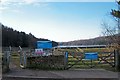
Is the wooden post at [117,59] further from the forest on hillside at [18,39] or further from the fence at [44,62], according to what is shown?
the forest on hillside at [18,39]

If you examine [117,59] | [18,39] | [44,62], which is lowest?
[44,62]

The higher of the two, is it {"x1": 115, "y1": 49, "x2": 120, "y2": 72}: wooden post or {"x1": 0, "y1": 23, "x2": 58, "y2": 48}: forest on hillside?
Result: {"x1": 0, "y1": 23, "x2": 58, "y2": 48}: forest on hillside

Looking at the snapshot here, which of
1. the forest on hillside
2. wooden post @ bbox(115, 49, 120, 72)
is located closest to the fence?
wooden post @ bbox(115, 49, 120, 72)

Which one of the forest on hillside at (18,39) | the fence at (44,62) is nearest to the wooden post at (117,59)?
the fence at (44,62)

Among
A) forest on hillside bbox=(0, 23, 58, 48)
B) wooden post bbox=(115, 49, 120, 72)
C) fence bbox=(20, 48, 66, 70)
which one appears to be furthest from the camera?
forest on hillside bbox=(0, 23, 58, 48)

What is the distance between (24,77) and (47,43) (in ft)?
30.8

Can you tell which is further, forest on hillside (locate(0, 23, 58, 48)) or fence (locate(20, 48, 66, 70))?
forest on hillside (locate(0, 23, 58, 48))

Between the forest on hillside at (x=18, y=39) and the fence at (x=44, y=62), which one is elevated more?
the forest on hillside at (x=18, y=39)

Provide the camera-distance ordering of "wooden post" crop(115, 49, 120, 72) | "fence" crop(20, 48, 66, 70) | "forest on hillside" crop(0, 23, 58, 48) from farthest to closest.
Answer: "forest on hillside" crop(0, 23, 58, 48) < "wooden post" crop(115, 49, 120, 72) < "fence" crop(20, 48, 66, 70)

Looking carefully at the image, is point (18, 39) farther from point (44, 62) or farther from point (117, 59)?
point (117, 59)

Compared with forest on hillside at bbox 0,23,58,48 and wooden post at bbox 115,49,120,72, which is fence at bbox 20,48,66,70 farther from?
forest on hillside at bbox 0,23,58,48

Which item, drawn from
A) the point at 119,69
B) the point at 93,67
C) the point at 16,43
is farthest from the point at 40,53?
the point at 16,43

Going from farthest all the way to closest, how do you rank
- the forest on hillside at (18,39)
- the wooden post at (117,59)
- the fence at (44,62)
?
1. the forest on hillside at (18,39)
2. the wooden post at (117,59)
3. the fence at (44,62)


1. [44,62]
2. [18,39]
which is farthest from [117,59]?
[18,39]
